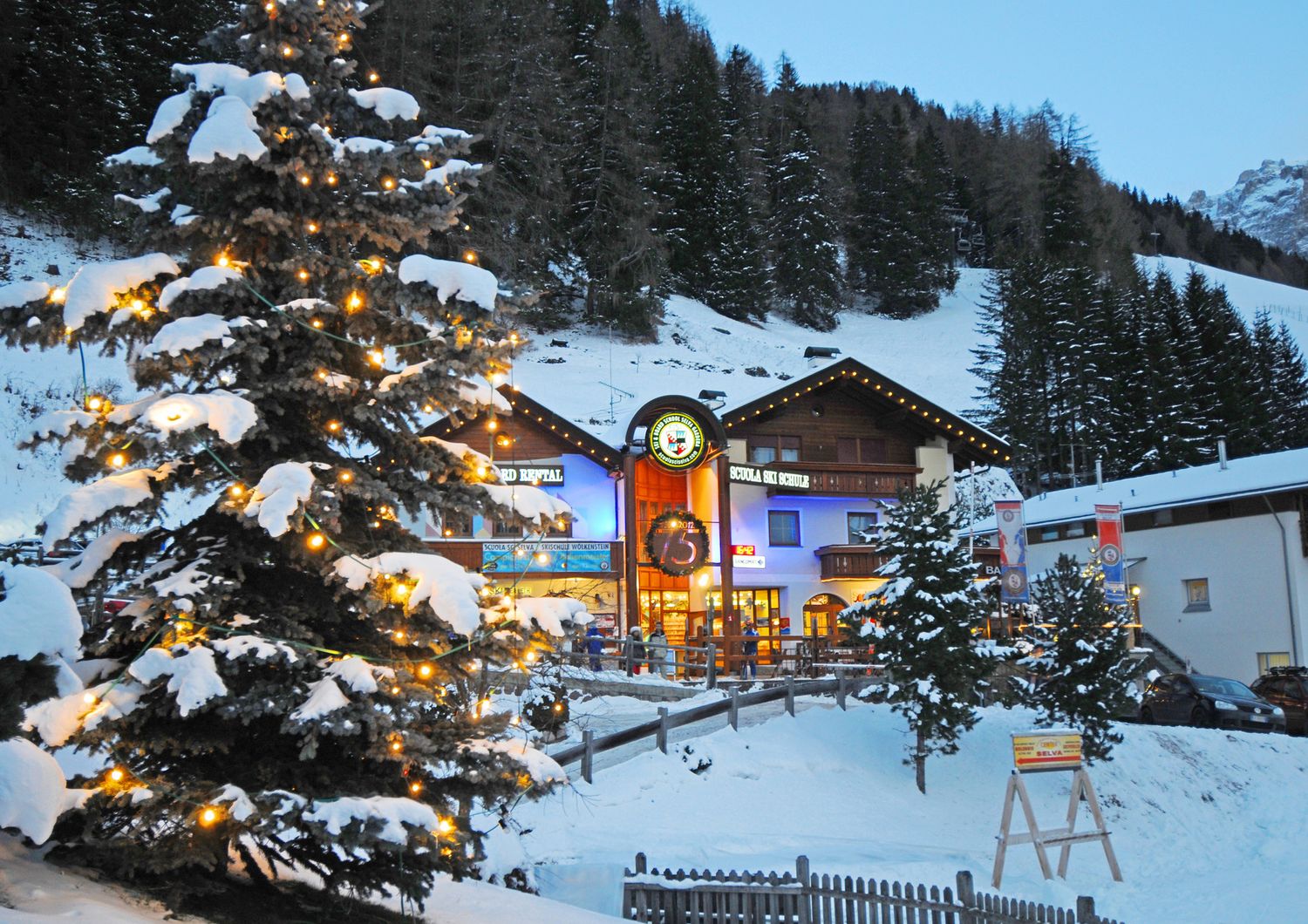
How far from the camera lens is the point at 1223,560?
124 feet

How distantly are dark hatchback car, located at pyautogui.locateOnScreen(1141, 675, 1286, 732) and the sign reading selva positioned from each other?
1177cm

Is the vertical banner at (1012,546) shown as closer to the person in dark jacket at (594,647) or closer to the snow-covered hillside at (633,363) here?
the person in dark jacket at (594,647)

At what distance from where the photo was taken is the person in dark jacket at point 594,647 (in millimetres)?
28069

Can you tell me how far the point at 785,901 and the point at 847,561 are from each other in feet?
81.6

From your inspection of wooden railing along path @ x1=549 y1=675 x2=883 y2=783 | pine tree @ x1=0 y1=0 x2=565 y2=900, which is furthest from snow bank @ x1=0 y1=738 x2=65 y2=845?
wooden railing along path @ x1=549 y1=675 x2=883 y2=783

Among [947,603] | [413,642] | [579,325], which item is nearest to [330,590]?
[413,642]

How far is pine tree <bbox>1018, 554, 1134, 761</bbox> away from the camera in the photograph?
66.9 feet

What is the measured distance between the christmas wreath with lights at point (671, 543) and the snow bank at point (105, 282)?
24.3 m

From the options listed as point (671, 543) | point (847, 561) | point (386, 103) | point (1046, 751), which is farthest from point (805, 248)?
point (386, 103)

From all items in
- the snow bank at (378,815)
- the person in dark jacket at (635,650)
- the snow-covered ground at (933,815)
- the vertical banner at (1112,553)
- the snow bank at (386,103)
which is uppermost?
the snow bank at (386,103)

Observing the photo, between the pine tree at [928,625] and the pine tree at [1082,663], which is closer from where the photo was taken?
the pine tree at [928,625]

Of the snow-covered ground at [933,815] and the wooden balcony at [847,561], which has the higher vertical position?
the wooden balcony at [847,561]

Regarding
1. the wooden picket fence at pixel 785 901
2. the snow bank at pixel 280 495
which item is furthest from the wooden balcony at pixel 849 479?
the snow bank at pixel 280 495

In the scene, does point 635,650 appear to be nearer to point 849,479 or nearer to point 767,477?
point 767,477
